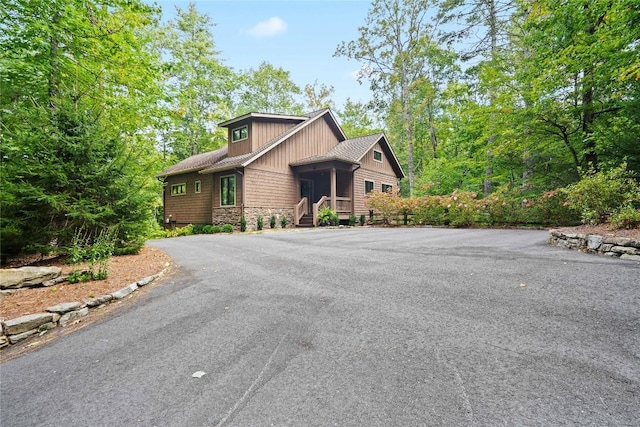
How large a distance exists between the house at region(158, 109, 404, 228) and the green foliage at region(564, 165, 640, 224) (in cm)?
1005

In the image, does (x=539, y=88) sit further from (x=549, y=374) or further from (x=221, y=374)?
(x=221, y=374)

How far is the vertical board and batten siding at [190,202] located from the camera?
659 inches

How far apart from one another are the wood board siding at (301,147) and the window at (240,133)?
2183 millimetres

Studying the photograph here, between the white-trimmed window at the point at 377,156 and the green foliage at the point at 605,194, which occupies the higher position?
the white-trimmed window at the point at 377,156

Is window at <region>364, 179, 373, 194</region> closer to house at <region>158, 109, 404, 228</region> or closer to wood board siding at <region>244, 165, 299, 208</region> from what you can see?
house at <region>158, 109, 404, 228</region>

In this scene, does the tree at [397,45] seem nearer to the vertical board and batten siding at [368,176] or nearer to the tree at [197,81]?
the vertical board and batten siding at [368,176]

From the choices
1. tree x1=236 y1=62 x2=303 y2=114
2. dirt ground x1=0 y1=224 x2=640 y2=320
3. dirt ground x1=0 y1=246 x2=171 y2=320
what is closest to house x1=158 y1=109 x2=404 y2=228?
dirt ground x1=0 y1=224 x2=640 y2=320

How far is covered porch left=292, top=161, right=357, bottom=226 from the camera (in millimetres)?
15544

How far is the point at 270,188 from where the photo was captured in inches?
595

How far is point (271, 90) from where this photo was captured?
29688 millimetres

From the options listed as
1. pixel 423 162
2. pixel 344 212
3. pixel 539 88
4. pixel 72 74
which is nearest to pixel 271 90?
pixel 423 162

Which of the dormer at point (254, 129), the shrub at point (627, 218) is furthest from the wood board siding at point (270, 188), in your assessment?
the shrub at point (627, 218)

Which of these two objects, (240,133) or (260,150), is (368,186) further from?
(240,133)

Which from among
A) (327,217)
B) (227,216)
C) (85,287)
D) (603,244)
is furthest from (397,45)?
(85,287)
